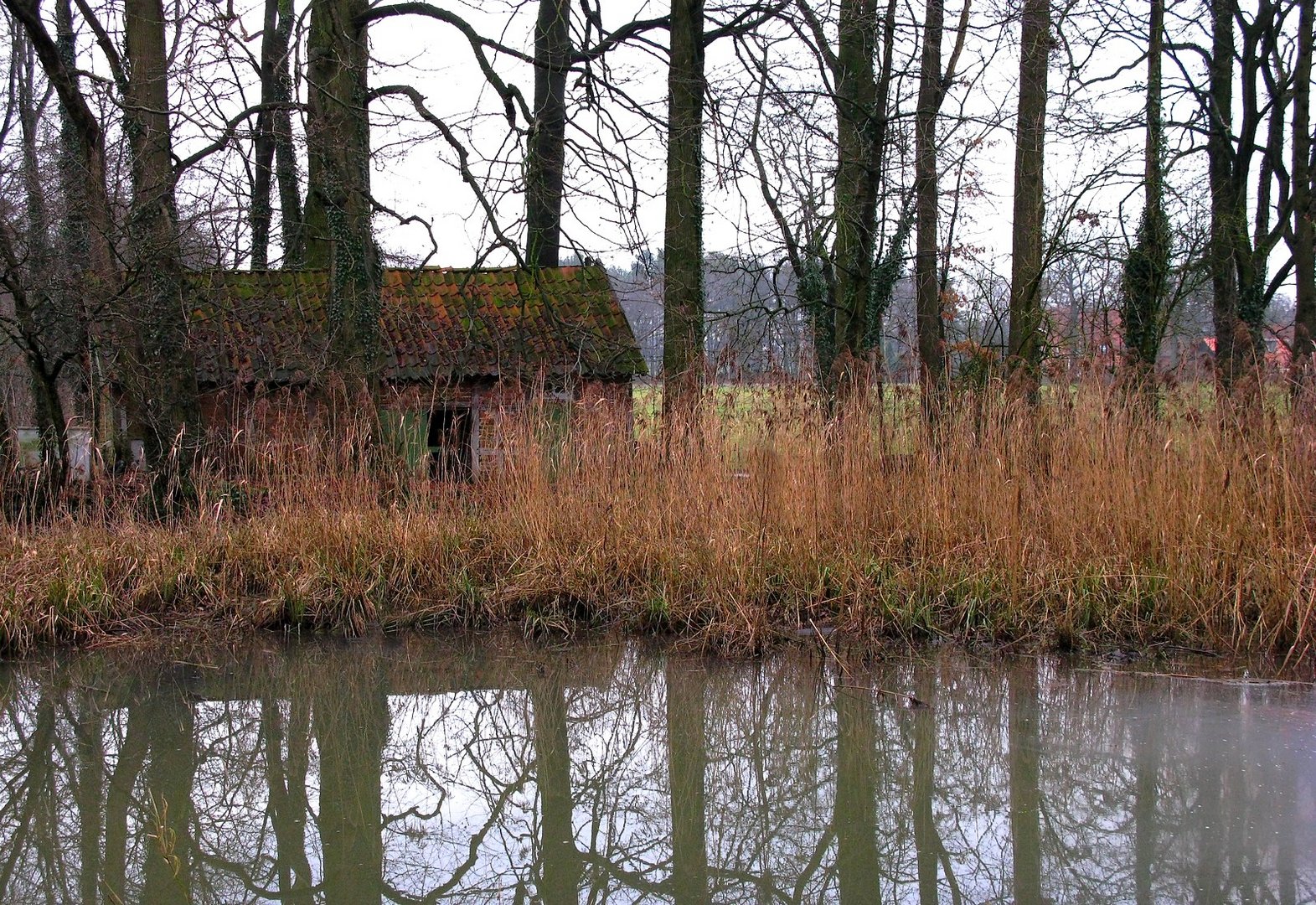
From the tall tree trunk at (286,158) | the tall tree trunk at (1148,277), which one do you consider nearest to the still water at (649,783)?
the tall tree trunk at (286,158)

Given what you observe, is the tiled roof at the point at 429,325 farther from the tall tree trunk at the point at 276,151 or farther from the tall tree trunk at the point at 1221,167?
the tall tree trunk at the point at 1221,167

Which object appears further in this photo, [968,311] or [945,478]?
[968,311]

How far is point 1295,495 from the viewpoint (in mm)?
4961

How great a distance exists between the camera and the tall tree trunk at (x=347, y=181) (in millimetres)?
8664

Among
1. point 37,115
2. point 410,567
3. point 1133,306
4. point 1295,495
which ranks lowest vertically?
point 410,567

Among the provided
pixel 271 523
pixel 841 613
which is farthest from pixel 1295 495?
pixel 271 523

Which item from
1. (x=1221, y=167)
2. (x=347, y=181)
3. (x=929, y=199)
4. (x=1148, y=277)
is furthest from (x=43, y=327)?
(x=1221, y=167)

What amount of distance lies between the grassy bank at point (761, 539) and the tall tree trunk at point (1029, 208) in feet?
13.9

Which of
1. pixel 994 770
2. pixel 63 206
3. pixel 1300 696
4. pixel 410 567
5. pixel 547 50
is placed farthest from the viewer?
pixel 63 206

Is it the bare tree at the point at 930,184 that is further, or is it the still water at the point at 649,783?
the bare tree at the point at 930,184

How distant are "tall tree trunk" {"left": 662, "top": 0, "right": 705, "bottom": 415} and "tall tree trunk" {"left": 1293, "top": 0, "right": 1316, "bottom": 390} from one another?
25.8 ft

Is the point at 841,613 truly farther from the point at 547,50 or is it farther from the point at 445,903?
the point at 547,50

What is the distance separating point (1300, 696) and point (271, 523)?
5.40 m

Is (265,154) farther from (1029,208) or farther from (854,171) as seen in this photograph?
(1029,208)
